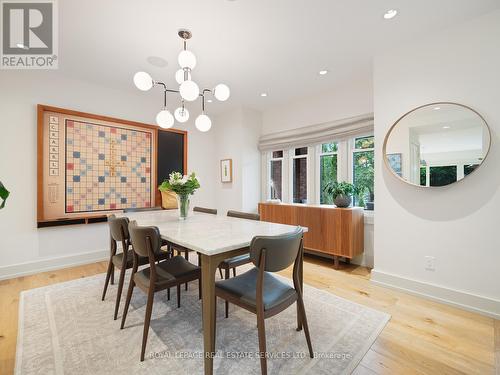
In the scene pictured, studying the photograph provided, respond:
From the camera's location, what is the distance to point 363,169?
3.42m

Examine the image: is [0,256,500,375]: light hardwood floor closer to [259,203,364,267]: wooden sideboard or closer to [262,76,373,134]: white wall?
[259,203,364,267]: wooden sideboard

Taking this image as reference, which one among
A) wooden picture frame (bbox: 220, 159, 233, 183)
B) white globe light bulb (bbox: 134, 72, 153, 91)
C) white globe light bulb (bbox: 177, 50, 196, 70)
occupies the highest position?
white globe light bulb (bbox: 177, 50, 196, 70)

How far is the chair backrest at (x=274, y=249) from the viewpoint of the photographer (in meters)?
1.27

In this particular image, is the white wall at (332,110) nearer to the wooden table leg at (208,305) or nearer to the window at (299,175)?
the window at (299,175)

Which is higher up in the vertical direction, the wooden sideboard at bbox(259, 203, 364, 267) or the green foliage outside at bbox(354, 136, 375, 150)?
the green foliage outside at bbox(354, 136, 375, 150)

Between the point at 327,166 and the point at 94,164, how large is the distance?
3.63m

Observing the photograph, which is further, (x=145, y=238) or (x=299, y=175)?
(x=299, y=175)

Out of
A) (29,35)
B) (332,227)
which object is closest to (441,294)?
(332,227)

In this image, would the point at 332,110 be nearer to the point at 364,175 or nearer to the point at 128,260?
the point at 364,175

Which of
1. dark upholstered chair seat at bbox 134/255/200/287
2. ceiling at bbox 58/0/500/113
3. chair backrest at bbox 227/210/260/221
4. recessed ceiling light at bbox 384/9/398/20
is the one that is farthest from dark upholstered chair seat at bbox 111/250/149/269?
recessed ceiling light at bbox 384/9/398/20

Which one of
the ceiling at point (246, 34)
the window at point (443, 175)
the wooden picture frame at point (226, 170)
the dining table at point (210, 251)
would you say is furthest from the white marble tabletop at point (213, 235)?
the wooden picture frame at point (226, 170)

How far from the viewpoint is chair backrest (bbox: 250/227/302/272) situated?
4.15ft

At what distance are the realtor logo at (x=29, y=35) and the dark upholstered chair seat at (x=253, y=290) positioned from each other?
8.78 feet

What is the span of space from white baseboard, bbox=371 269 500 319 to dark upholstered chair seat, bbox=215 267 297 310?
166 cm
